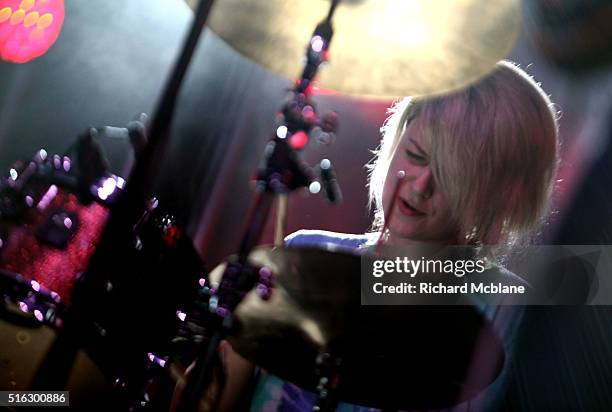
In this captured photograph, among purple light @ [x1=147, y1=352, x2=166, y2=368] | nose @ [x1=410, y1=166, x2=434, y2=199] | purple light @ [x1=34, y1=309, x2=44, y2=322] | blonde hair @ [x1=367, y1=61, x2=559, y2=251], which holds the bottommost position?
purple light @ [x1=147, y1=352, x2=166, y2=368]

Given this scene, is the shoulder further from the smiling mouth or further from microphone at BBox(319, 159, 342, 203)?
microphone at BBox(319, 159, 342, 203)

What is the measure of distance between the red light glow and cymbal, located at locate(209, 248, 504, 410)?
1.45 m

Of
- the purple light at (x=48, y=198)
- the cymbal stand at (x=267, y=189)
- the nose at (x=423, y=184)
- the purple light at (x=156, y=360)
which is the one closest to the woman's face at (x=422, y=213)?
the nose at (x=423, y=184)

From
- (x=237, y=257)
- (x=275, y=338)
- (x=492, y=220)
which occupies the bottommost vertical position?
(x=275, y=338)

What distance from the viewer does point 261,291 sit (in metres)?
0.74

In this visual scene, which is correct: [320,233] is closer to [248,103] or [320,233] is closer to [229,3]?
[229,3]

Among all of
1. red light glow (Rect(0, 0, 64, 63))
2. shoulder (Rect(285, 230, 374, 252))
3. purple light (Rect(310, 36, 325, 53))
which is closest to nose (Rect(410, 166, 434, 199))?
shoulder (Rect(285, 230, 374, 252))

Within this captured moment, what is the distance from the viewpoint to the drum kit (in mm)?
718

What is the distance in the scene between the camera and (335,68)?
→ 37.3 inches

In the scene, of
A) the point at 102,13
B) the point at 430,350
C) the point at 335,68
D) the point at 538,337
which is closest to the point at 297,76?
the point at 335,68

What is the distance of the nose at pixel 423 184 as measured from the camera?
1.14m

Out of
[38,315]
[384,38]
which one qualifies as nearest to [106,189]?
[38,315]

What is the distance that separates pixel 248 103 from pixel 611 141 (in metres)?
1.24

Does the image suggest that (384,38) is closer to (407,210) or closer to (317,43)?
(317,43)
